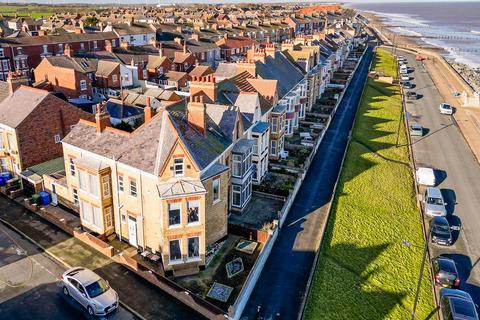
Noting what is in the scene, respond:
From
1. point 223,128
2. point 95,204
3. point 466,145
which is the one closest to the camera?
point 95,204

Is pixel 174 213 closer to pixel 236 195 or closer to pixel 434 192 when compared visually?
pixel 236 195

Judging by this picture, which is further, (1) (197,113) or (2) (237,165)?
(2) (237,165)

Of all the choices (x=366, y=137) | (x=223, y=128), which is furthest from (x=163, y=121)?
(x=366, y=137)

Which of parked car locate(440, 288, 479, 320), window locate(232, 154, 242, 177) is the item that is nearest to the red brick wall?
window locate(232, 154, 242, 177)

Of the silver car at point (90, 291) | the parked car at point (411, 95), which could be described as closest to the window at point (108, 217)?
the silver car at point (90, 291)

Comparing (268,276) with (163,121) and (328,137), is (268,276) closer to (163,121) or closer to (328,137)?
(163,121)

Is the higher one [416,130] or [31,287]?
[416,130]

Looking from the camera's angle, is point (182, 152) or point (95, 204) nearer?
point (182, 152)

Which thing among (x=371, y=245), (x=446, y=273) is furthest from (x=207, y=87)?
(x=446, y=273)
